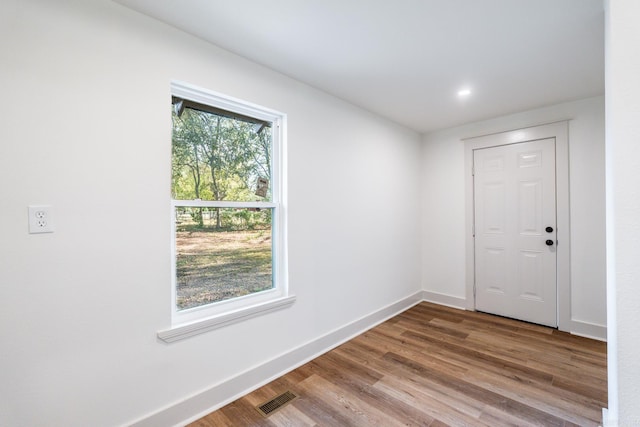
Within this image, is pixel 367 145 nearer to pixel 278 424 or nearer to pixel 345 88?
pixel 345 88

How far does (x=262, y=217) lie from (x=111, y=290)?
3.63ft

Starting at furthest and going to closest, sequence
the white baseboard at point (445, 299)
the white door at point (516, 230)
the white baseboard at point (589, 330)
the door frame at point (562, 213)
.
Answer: the white baseboard at point (445, 299) → the white door at point (516, 230) → the door frame at point (562, 213) → the white baseboard at point (589, 330)

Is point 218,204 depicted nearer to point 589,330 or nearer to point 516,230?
point 516,230

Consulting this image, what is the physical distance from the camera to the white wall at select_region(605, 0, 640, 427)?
2.60ft

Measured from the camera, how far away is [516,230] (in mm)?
3451

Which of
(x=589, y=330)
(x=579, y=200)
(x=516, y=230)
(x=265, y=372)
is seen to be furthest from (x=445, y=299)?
(x=265, y=372)

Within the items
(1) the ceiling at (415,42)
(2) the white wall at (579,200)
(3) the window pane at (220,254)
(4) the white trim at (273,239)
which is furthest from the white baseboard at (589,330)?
(3) the window pane at (220,254)

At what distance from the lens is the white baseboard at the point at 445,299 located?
387 centimetres

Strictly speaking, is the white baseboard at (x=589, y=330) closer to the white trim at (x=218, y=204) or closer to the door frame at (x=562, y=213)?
the door frame at (x=562, y=213)

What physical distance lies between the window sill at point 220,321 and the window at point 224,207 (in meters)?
0.01

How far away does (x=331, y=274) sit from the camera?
2.82 metres

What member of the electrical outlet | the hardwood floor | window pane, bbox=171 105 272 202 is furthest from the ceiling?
the hardwood floor

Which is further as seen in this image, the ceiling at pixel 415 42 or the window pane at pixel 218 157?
the window pane at pixel 218 157

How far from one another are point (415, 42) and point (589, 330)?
3298mm
